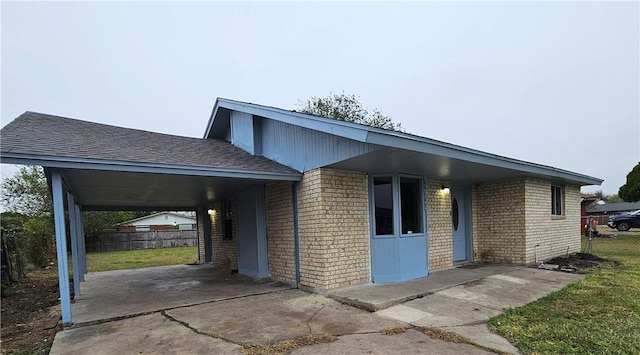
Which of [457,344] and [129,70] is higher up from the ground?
[129,70]

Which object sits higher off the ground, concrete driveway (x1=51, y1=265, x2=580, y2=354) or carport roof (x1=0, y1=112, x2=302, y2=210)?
carport roof (x1=0, y1=112, x2=302, y2=210)

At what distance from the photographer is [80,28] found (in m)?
12.0

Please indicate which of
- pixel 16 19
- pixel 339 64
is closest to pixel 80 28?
pixel 16 19

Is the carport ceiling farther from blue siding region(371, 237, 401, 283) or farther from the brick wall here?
the brick wall

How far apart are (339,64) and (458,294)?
2288cm

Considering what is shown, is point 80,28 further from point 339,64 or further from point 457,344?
point 339,64

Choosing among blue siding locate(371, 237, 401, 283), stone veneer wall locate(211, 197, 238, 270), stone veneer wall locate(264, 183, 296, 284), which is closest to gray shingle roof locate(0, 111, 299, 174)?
stone veneer wall locate(264, 183, 296, 284)

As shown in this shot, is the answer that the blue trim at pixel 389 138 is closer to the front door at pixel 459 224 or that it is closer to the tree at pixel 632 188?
the front door at pixel 459 224

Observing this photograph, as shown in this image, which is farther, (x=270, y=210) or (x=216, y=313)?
(x=270, y=210)

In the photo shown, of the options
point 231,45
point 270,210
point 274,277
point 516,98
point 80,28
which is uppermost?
point 231,45

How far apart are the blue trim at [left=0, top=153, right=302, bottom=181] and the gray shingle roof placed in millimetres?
55

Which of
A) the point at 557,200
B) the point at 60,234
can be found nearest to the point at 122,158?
the point at 60,234

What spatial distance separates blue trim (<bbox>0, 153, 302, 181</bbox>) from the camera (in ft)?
13.6

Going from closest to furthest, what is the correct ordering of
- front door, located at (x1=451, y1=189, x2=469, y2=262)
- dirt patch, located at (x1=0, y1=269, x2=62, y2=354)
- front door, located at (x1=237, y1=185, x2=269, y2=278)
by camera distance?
dirt patch, located at (x1=0, y1=269, x2=62, y2=354) < front door, located at (x1=237, y1=185, x2=269, y2=278) < front door, located at (x1=451, y1=189, x2=469, y2=262)
